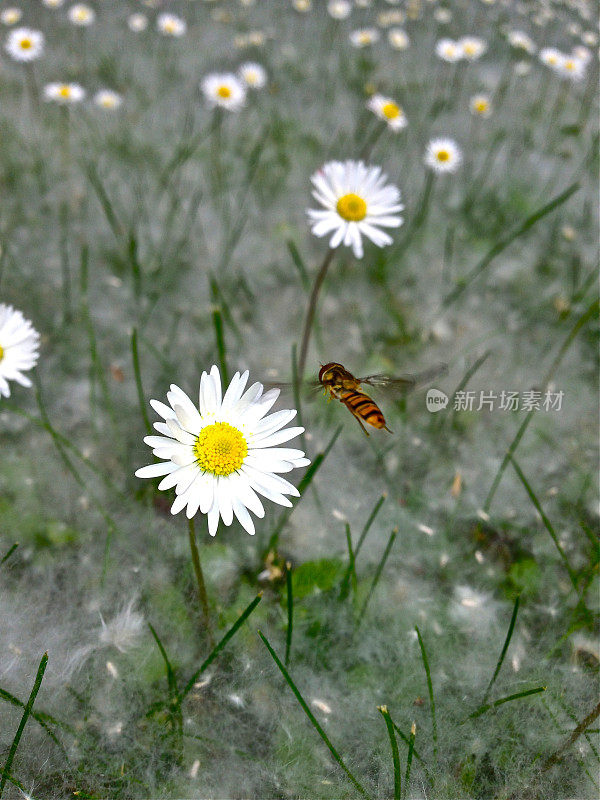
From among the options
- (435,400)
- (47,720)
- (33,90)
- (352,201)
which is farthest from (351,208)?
(33,90)

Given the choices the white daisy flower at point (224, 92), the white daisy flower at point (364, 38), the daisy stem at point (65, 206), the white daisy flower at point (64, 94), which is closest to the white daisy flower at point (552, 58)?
the white daisy flower at point (364, 38)

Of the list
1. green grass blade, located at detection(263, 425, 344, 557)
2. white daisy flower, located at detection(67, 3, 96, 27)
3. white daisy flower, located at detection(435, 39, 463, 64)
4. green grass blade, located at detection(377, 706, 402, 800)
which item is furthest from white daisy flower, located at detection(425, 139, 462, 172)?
white daisy flower, located at detection(67, 3, 96, 27)

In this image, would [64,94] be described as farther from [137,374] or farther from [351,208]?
[137,374]

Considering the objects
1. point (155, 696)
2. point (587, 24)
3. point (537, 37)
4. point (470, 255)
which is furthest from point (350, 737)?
point (587, 24)

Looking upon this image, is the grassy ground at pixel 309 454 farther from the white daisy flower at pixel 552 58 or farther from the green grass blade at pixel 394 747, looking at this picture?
the white daisy flower at pixel 552 58

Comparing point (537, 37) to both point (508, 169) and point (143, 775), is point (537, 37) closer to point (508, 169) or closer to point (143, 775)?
point (508, 169)

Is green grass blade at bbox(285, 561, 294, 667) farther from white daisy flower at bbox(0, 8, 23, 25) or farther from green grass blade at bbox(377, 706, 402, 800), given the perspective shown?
white daisy flower at bbox(0, 8, 23, 25)
